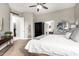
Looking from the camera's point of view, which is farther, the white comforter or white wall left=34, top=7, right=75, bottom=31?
white wall left=34, top=7, right=75, bottom=31

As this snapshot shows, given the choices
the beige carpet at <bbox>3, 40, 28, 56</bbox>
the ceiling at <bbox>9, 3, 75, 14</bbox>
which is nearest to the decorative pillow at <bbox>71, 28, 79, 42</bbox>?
the ceiling at <bbox>9, 3, 75, 14</bbox>

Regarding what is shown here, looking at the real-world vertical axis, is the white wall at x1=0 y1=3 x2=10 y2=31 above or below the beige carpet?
above

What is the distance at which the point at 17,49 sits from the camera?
179 cm

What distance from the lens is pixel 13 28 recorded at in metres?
1.82

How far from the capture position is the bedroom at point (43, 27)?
175cm

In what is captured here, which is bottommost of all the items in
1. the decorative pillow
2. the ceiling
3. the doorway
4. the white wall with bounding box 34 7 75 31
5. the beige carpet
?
the beige carpet

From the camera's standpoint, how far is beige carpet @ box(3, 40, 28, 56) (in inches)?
67.6

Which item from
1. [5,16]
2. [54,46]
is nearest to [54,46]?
[54,46]

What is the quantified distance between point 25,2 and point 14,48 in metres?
0.70

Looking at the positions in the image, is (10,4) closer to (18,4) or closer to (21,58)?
(18,4)

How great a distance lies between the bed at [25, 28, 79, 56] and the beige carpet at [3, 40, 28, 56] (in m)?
0.08

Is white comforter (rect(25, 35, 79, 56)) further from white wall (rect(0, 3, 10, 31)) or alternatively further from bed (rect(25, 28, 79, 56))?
white wall (rect(0, 3, 10, 31))

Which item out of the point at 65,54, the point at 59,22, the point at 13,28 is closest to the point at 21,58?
the point at 13,28

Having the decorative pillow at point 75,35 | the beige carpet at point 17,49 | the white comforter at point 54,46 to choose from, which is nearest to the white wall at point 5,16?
the beige carpet at point 17,49
